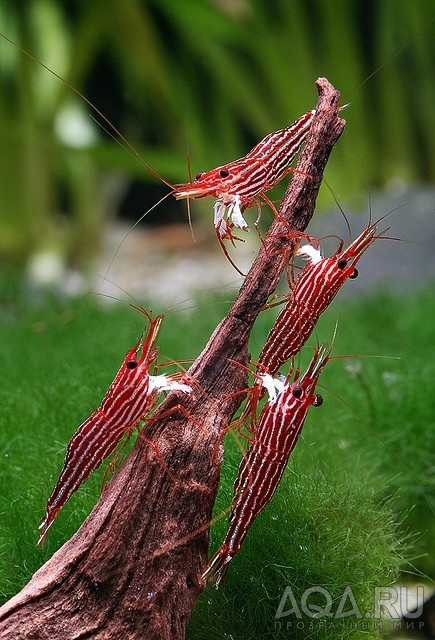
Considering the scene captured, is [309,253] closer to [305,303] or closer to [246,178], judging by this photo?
[305,303]

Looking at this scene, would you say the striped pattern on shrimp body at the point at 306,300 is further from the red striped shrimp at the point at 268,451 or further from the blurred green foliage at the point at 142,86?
the blurred green foliage at the point at 142,86

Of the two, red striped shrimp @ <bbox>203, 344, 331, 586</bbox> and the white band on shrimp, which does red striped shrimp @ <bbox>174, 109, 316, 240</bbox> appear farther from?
red striped shrimp @ <bbox>203, 344, 331, 586</bbox>

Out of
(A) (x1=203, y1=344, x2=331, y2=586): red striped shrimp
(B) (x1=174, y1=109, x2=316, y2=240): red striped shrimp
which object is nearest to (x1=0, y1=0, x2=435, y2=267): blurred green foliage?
(B) (x1=174, y1=109, x2=316, y2=240): red striped shrimp

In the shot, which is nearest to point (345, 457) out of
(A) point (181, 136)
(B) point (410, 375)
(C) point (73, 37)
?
(B) point (410, 375)

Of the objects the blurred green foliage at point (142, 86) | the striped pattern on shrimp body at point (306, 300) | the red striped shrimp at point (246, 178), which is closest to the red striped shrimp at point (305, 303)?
the striped pattern on shrimp body at point (306, 300)

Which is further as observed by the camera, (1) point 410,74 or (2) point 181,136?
(2) point 181,136

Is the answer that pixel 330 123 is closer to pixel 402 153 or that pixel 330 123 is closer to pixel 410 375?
pixel 410 375
